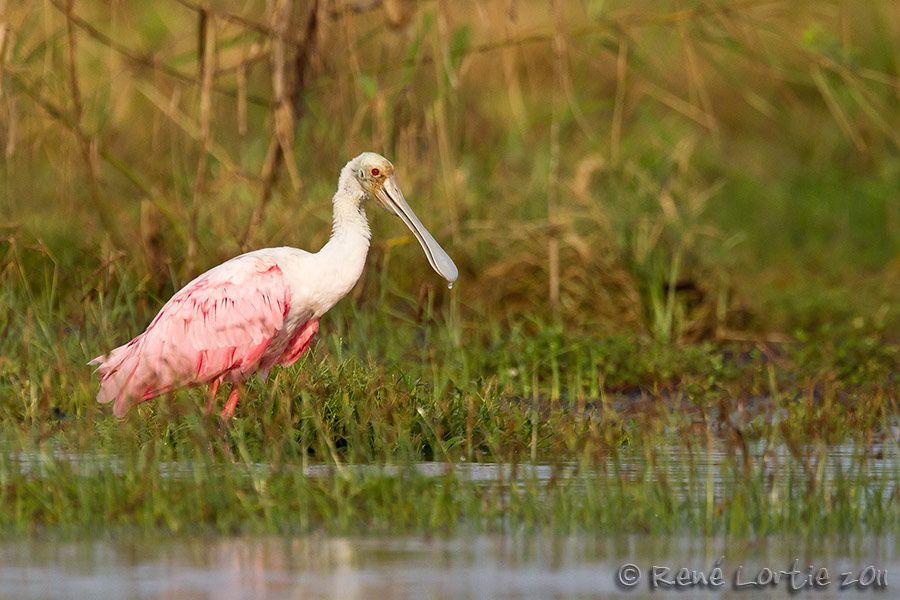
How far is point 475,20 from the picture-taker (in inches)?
585

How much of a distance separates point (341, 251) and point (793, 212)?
890 cm

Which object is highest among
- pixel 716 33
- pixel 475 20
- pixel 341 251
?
pixel 475 20

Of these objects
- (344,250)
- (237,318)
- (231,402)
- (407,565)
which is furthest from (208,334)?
(407,565)

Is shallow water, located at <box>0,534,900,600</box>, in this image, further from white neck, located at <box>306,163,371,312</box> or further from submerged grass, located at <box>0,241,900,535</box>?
white neck, located at <box>306,163,371,312</box>

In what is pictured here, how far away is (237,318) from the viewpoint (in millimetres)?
7016

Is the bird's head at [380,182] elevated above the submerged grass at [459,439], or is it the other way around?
the bird's head at [380,182]

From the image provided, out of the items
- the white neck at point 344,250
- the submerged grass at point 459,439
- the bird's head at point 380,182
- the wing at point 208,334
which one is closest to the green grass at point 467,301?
the submerged grass at point 459,439

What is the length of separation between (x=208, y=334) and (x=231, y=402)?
0.40 metres

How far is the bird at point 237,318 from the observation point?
697 cm

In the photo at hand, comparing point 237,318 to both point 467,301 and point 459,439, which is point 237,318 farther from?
point 467,301

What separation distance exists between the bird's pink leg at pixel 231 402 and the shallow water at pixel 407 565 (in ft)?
5.48

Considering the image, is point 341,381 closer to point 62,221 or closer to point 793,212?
point 62,221

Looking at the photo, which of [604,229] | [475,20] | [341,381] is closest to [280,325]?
[341,381]

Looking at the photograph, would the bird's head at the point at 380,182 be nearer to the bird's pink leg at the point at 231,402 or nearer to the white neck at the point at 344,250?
the white neck at the point at 344,250
